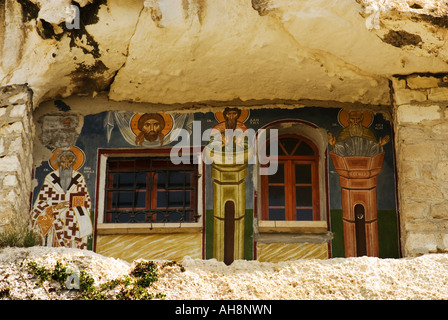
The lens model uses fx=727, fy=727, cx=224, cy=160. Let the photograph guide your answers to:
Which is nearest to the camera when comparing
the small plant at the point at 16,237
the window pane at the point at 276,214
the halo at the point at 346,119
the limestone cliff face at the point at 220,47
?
the small plant at the point at 16,237

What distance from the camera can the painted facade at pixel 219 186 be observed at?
756 cm

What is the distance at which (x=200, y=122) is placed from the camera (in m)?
8.05

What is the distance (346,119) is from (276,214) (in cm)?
131

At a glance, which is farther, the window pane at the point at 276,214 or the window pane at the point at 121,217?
the window pane at the point at 276,214

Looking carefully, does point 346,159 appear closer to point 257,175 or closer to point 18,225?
point 257,175

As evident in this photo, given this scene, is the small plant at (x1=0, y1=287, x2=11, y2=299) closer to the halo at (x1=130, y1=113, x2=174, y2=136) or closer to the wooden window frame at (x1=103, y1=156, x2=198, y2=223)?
A: the wooden window frame at (x1=103, y1=156, x2=198, y2=223)

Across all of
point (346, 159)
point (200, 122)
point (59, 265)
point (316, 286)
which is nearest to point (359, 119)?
point (346, 159)

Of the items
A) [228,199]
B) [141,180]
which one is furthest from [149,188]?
[228,199]

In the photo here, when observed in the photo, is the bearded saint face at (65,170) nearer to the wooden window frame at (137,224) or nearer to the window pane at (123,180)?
the wooden window frame at (137,224)

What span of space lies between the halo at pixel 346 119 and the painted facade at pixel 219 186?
1 centimetres

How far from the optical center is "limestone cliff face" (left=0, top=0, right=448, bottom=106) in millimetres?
6953

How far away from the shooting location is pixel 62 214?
25.0 ft

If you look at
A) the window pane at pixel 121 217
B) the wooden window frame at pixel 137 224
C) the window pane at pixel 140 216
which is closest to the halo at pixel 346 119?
the wooden window frame at pixel 137 224

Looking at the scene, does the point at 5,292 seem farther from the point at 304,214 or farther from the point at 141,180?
the point at 304,214
